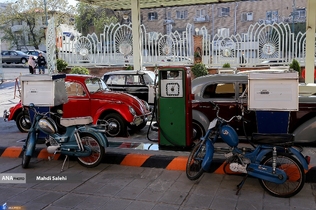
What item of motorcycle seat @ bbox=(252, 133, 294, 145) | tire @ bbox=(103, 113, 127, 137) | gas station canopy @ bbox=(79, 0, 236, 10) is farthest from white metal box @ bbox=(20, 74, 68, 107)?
gas station canopy @ bbox=(79, 0, 236, 10)

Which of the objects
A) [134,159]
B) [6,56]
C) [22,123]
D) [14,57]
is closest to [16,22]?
[6,56]

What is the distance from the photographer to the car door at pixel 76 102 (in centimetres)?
804

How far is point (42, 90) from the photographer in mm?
6379

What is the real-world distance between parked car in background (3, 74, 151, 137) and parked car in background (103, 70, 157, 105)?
9.06ft

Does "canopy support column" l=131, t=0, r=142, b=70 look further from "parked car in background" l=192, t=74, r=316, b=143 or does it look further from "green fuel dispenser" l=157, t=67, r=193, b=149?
"green fuel dispenser" l=157, t=67, r=193, b=149

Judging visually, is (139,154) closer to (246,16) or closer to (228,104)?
(228,104)

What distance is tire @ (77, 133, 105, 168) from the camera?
570 centimetres

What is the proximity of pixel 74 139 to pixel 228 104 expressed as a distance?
3.02m

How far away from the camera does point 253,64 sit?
16125 millimetres

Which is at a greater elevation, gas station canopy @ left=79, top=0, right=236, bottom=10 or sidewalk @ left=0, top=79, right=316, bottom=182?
gas station canopy @ left=79, top=0, right=236, bottom=10

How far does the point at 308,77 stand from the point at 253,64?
3.80 metres

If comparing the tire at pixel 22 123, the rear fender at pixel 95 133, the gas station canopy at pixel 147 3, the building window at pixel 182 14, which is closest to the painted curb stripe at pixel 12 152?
the rear fender at pixel 95 133

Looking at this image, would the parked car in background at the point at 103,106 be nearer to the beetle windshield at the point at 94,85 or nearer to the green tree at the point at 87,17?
the beetle windshield at the point at 94,85

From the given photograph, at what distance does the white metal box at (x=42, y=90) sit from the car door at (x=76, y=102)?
1481 millimetres
